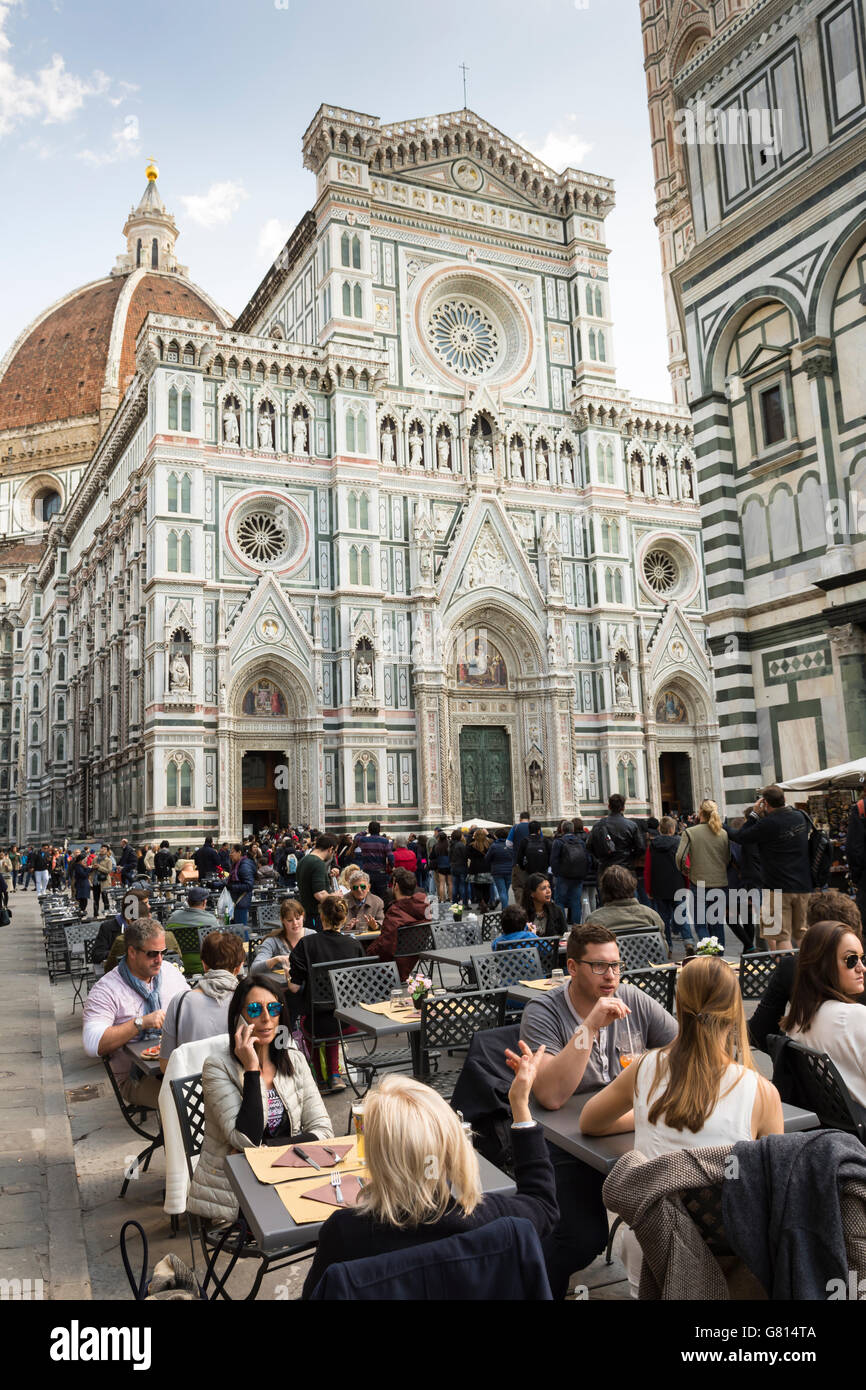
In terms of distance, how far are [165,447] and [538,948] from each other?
2617 centimetres

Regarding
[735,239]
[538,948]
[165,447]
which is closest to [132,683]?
[165,447]

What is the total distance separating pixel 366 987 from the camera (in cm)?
712

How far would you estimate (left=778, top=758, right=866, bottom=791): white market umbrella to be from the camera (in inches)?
435

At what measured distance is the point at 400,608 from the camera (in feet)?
108

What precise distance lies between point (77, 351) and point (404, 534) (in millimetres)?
47356

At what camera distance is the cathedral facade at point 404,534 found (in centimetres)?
3064

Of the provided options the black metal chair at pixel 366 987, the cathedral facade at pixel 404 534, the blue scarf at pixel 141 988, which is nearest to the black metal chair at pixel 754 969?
the black metal chair at pixel 366 987

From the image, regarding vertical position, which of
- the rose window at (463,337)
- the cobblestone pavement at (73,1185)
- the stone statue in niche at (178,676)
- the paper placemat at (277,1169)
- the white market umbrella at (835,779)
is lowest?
the cobblestone pavement at (73,1185)

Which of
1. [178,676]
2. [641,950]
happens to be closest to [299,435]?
[178,676]

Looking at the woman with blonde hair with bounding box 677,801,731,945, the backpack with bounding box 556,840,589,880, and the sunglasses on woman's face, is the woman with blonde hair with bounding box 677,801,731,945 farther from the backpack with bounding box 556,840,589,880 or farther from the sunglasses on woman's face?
the sunglasses on woman's face

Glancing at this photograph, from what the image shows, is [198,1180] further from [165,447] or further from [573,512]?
[573,512]

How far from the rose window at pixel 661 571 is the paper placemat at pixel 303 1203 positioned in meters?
36.4

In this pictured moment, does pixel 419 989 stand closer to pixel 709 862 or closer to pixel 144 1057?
pixel 144 1057

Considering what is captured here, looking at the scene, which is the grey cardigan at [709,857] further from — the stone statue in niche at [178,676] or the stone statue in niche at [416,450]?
the stone statue in niche at [416,450]
